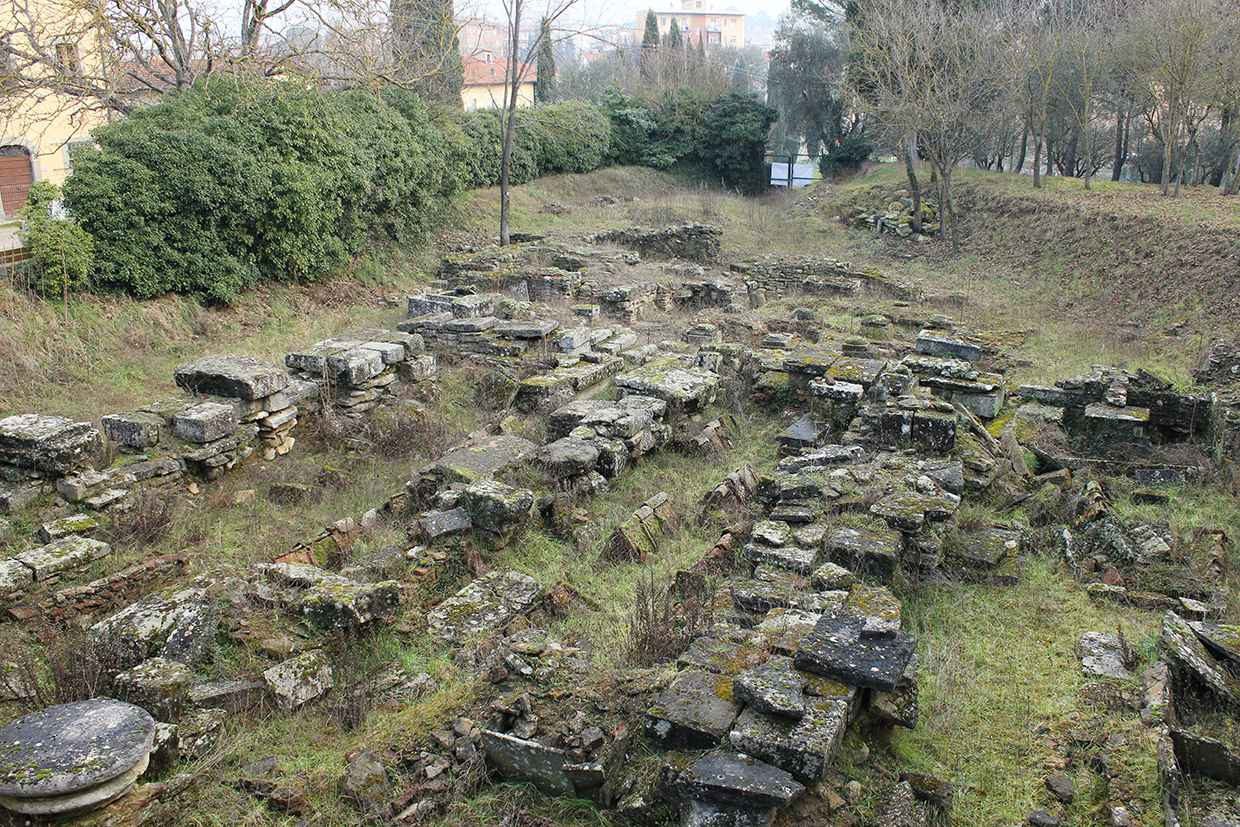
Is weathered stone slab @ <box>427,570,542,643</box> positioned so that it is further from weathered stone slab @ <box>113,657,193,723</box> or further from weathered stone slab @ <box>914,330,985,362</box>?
weathered stone slab @ <box>914,330,985,362</box>

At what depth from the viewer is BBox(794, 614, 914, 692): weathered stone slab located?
13.0 feet

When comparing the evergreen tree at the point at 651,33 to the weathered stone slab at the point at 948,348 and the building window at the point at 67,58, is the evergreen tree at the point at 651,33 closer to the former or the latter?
the building window at the point at 67,58

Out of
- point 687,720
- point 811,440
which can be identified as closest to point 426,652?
point 687,720

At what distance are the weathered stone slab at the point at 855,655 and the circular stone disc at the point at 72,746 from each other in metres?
3.07

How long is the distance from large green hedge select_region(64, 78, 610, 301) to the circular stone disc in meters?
9.53

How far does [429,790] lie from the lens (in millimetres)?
4023

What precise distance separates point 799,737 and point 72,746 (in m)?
3.11

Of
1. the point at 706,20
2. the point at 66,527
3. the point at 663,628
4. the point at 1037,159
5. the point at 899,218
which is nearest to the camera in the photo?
the point at 663,628

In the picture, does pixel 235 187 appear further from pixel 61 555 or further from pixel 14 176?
pixel 14 176

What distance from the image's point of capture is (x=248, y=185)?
12961mm

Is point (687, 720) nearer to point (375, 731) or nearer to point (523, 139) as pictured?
point (375, 731)

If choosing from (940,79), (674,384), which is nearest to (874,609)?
(674,384)

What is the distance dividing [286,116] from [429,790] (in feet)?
42.9

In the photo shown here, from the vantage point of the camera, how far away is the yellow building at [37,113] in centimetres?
1369
